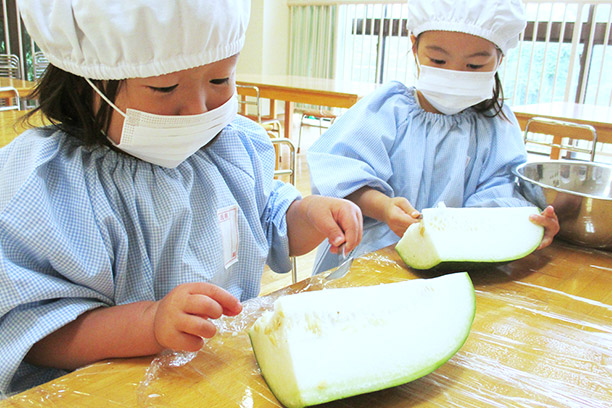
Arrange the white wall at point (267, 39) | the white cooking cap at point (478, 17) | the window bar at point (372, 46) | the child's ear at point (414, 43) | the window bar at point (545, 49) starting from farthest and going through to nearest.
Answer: the white wall at point (267, 39), the window bar at point (372, 46), the window bar at point (545, 49), the child's ear at point (414, 43), the white cooking cap at point (478, 17)

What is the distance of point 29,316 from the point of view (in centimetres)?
60

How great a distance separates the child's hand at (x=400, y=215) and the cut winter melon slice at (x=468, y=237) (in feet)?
0.20

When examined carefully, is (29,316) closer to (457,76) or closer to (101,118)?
(101,118)

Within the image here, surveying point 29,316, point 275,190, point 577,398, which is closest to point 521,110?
point 275,190

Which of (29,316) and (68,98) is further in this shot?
(68,98)

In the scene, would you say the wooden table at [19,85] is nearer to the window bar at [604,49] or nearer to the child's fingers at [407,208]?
the child's fingers at [407,208]

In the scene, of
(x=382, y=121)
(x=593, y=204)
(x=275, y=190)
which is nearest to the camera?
(x=593, y=204)

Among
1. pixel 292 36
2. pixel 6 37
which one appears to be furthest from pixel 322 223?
pixel 292 36

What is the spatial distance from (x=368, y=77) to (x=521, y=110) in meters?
3.92

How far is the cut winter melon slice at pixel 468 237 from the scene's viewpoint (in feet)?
2.75

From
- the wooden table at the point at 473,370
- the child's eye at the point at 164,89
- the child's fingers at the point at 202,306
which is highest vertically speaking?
the child's eye at the point at 164,89

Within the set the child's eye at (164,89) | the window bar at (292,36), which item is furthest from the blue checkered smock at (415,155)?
the window bar at (292,36)

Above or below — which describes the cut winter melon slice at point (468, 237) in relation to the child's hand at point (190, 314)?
below

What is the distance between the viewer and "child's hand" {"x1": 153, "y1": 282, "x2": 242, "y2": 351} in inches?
22.7
